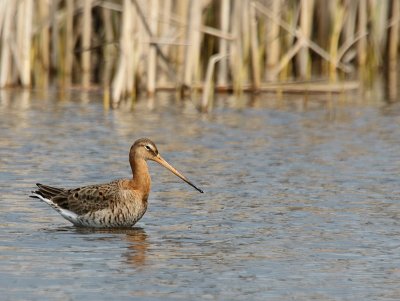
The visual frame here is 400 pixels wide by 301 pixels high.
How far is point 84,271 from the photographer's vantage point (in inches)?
316

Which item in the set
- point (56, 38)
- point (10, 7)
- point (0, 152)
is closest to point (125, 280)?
point (0, 152)

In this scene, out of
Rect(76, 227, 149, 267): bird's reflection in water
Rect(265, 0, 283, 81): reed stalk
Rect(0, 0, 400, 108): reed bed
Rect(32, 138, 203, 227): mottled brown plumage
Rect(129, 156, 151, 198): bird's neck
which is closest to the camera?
Rect(76, 227, 149, 267): bird's reflection in water

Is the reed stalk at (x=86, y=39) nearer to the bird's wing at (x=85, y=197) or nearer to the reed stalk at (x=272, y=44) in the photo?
the reed stalk at (x=272, y=44)

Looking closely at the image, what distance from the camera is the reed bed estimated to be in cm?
1733

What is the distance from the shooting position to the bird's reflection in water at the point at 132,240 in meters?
8.54

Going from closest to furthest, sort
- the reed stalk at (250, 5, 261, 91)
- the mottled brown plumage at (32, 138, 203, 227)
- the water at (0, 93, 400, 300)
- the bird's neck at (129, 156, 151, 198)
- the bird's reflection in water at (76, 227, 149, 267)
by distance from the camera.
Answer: the water at (0, 93, 400, 300) → the bird's reflection in water at (76, 227, 149, 267) → the mottled brown plumage at (32, 138, 203, 227) → the bird's neck at (129, 156, 151, 198) → the reed stalk at (250, 5, 261, 91)

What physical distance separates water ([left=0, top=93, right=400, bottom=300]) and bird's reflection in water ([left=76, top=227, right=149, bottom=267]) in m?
0.02

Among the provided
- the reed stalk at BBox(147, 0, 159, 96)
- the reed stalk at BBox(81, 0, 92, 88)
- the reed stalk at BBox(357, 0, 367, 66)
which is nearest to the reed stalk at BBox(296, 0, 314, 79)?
the reed stalk at BBox(357, 0, 367, 66)

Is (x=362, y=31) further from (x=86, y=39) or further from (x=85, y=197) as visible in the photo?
(x=85, y=197)

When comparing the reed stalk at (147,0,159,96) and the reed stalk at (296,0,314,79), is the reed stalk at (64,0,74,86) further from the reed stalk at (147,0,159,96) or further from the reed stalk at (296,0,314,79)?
the reed stalk at (296,0,314,79)

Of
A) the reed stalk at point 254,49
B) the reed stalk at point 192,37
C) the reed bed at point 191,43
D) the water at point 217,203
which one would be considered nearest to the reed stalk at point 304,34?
the reed bed at point 191,43

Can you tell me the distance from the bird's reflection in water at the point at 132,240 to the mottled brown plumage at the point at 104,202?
63 mm

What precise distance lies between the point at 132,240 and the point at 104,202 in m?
0.67

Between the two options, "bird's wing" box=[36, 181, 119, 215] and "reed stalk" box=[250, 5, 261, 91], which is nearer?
"bird's wing" box=[36, 181, 119, 215]
